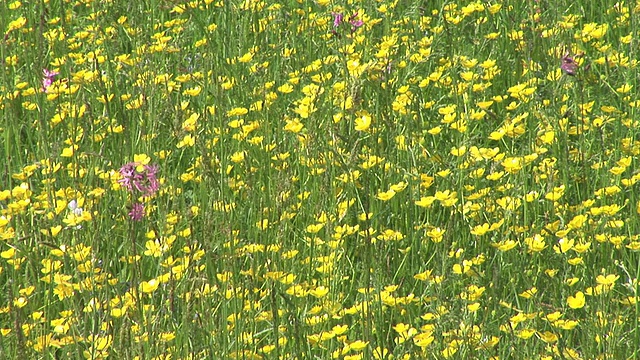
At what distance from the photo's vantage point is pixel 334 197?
2393 millimetres

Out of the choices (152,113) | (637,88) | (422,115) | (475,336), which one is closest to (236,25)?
(422,115)

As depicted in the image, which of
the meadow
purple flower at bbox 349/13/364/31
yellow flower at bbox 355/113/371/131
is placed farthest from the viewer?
purple flower at bbox 349/13/364/31

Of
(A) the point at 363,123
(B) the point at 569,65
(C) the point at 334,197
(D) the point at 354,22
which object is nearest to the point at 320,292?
(C) the point at 334,197

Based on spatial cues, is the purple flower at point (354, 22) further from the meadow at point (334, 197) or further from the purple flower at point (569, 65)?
the purple flower at point (569, 65)

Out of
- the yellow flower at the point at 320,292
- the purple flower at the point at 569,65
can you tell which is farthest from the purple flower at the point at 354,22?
the yellow flower at the point at 320,292

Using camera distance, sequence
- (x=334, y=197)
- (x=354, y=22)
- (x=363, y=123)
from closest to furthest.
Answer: (x=334, y=197)
(x=363, y=123)
(x=354, y=22)

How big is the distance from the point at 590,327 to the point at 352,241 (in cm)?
85

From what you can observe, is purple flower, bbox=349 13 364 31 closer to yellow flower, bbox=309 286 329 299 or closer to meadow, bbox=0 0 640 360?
meadow, bbox=0 0 640 360

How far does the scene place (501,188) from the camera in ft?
8.25

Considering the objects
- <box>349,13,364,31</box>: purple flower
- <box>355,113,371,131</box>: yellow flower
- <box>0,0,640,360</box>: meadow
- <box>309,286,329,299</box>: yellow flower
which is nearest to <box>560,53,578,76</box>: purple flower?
<box>0,0,640,360</box>: meadow

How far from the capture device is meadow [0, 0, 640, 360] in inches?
78.5

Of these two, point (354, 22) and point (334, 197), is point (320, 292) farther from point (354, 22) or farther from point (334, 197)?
point (354, 22)

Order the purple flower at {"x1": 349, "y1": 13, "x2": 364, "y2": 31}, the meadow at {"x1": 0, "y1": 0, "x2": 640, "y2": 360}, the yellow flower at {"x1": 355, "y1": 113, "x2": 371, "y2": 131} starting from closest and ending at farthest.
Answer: the meadow at {"x1": 0, "y1": 0, "x2": 640, "y2": 360} → the yellow flower at {"x1": 355, "y1": 113, "x2": 371, "y2": 131} → the purple flower at {"x1": 349, "y1": 13, "x2": 364, "y2": 31}

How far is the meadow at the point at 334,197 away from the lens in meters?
1.99
